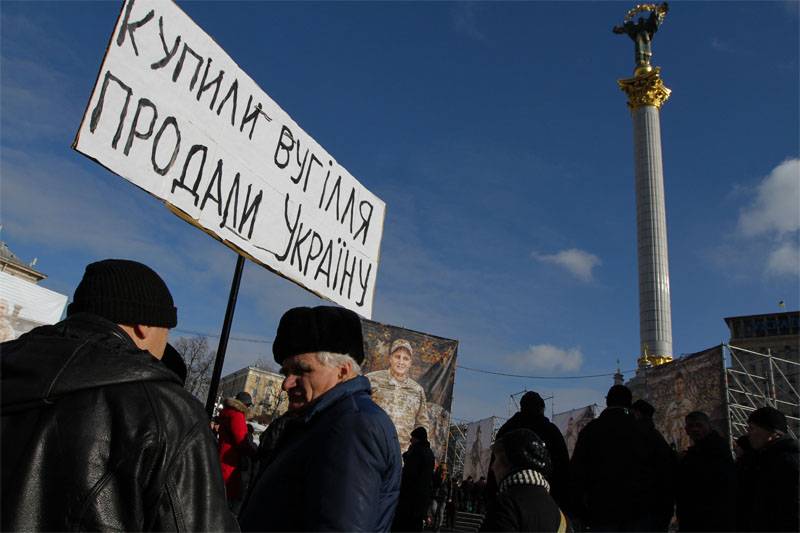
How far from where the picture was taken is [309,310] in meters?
2.26

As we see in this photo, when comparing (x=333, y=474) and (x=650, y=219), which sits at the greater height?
(x=650, y=219)

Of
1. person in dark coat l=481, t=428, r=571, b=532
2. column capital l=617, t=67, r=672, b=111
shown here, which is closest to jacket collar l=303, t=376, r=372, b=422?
person in dark coat l=481, t=428, r=571, b=532

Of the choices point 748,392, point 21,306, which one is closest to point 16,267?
point 21,306

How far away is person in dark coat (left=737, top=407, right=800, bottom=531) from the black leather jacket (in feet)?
14.1

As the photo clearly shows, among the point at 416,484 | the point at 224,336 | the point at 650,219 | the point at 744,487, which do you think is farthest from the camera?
the point at 650,219

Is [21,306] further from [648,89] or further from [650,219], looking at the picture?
[648,89]

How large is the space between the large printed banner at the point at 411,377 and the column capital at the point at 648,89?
18.9 metres

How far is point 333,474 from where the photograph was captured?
1.70 meters

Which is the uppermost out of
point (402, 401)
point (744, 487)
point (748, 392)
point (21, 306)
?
point (748, 392)

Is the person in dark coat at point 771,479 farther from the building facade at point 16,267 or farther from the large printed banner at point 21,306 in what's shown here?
the building facade at point 16,267

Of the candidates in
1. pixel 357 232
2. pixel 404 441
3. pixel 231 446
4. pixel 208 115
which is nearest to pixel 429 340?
pixel 404 441

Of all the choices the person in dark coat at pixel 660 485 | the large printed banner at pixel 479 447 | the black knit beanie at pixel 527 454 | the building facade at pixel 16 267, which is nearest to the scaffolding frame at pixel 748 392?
the person in dark coat at pixel 660 485

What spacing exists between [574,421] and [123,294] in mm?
23713

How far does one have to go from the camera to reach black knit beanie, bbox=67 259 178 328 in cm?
144
